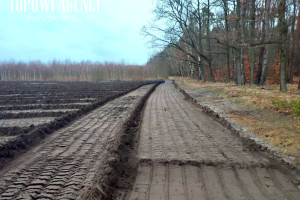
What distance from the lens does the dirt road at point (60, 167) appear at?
141 inches

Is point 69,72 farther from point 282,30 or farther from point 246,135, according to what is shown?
point 246,135

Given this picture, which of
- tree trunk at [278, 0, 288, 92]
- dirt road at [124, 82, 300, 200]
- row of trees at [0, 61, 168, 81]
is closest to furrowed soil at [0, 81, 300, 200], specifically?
dirt road at [124, 82, 300, 200]

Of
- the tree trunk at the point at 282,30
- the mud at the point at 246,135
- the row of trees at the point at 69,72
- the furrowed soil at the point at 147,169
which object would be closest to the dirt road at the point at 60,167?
the furrowed soil at the point at 147,169

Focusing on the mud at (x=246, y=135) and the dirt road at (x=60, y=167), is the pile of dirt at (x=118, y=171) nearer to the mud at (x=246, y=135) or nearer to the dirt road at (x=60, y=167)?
the dirt road at (x=60, y=167)

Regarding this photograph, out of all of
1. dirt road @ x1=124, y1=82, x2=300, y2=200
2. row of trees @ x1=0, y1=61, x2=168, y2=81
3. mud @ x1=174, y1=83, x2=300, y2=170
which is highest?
row of trees @ x1=0, y1=61, x2=168, y2=81

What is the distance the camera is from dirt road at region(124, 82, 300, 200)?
3639mm

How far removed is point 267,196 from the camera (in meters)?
3.54

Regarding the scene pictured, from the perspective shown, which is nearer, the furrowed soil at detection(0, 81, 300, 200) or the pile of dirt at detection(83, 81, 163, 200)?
the pile of dirt at detection(83, 81, 163, 200)

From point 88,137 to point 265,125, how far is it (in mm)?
4554

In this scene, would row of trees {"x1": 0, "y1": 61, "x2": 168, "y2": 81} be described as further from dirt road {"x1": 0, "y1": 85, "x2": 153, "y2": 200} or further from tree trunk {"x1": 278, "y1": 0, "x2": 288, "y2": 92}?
dirt road {"x1": 0, "y1": 85, "x2": 153, "y2": 200}

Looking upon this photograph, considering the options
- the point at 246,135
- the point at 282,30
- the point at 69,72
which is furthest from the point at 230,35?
the point at 69,72

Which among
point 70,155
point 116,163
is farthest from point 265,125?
point 70,155

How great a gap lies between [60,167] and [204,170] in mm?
2437

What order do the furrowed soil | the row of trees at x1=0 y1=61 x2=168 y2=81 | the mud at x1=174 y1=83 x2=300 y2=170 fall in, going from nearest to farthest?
the furrowed soil
the mud at x1=174 y1=83 x2=300 y2=170
the row of trees at x1=0 y1=61 x2=168 y2=81
